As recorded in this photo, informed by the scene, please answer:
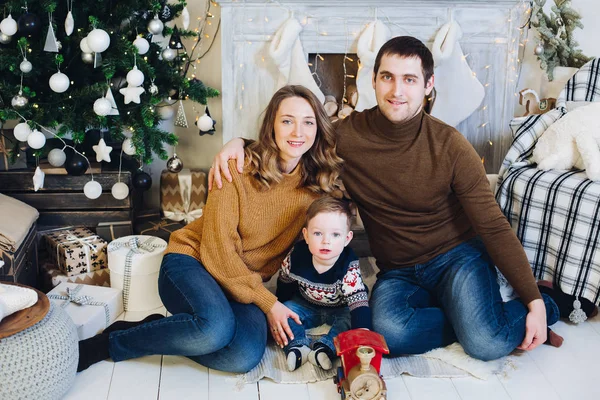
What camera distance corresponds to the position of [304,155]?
218 centimetres

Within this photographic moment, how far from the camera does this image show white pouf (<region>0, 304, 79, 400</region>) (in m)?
1.69

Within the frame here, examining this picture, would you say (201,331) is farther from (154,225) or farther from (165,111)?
(165,111)

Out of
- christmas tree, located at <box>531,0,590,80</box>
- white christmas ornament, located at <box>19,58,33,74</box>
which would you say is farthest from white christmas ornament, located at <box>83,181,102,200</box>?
christmas tree, located at <box>531,0,590,80</box>

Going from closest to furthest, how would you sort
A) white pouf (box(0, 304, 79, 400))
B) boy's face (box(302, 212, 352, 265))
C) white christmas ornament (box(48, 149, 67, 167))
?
white pouf (box(0, 304, 79, 400))
boy's face (box(302, 212, 352, 265))
white christmas ornament (box(48, 149, 67, 167))

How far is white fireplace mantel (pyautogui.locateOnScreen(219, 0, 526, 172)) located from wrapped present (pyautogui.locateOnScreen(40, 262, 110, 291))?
3.32 feet

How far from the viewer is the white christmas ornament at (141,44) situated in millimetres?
2564

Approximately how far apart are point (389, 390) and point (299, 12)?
1.93 metres

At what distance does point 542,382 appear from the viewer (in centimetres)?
198

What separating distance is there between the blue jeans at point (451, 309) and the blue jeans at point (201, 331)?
1.40 ft

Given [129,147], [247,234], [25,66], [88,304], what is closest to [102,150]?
[129,147]

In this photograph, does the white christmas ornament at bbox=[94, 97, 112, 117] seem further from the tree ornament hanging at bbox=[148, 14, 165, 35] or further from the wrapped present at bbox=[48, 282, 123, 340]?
the wrapped present at bbox=[48, 282, 123, 340]

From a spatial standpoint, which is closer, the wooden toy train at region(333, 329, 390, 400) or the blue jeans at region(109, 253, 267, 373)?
the wooden toy train at region(333, 329, 390, 400)

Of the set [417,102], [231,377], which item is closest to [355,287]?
[231,377]

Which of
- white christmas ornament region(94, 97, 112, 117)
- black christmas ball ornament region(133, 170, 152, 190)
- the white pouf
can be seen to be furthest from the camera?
black christmas ball ornament region(133, 170, 152, 190)
